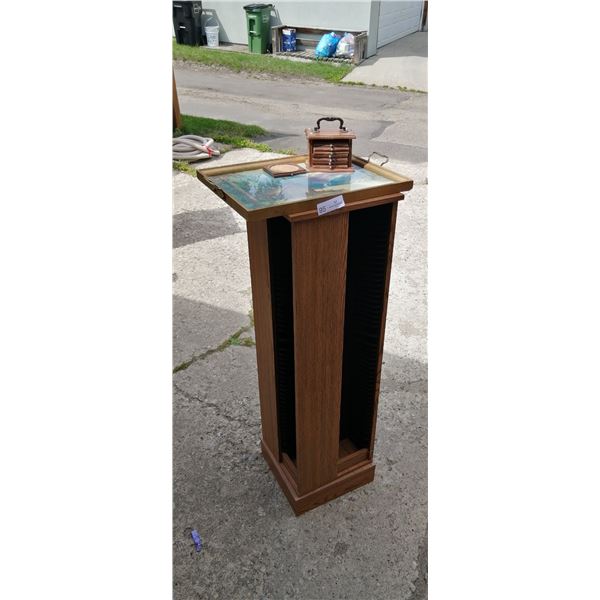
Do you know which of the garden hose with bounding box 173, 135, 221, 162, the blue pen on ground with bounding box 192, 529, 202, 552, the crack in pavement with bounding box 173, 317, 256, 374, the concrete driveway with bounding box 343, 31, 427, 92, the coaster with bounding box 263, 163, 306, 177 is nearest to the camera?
the coaster with bounding box 263, 163, 306, 177

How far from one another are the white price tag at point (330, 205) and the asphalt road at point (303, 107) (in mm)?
4585

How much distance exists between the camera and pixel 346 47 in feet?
32.6

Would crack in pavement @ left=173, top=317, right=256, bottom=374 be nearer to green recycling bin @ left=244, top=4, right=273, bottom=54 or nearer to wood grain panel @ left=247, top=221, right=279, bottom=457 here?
wood grain panel @ left=247, top=221, right=279, bottom=457

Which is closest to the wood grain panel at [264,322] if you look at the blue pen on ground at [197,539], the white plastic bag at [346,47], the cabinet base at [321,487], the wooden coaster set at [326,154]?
the cabinet base at [321,487]

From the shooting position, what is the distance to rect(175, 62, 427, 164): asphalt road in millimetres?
6195

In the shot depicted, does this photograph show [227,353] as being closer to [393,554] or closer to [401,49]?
[393,554]

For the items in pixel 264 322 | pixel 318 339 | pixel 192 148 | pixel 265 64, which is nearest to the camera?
pixel 318 339

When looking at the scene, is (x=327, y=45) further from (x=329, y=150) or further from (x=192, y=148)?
(x=329, y=150)

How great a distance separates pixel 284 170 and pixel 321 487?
1226 millimetres

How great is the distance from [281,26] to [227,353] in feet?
32.6

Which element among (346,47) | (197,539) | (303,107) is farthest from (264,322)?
(346,47)

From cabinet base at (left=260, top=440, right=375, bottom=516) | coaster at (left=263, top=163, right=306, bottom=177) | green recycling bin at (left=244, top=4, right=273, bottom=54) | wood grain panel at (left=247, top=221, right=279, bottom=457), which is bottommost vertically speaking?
cabinet base at (left=260, top=440, right=375, bottom=516)

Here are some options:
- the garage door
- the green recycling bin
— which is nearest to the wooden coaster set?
the garage door

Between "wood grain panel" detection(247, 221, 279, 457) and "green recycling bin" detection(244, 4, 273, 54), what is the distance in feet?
34.0
